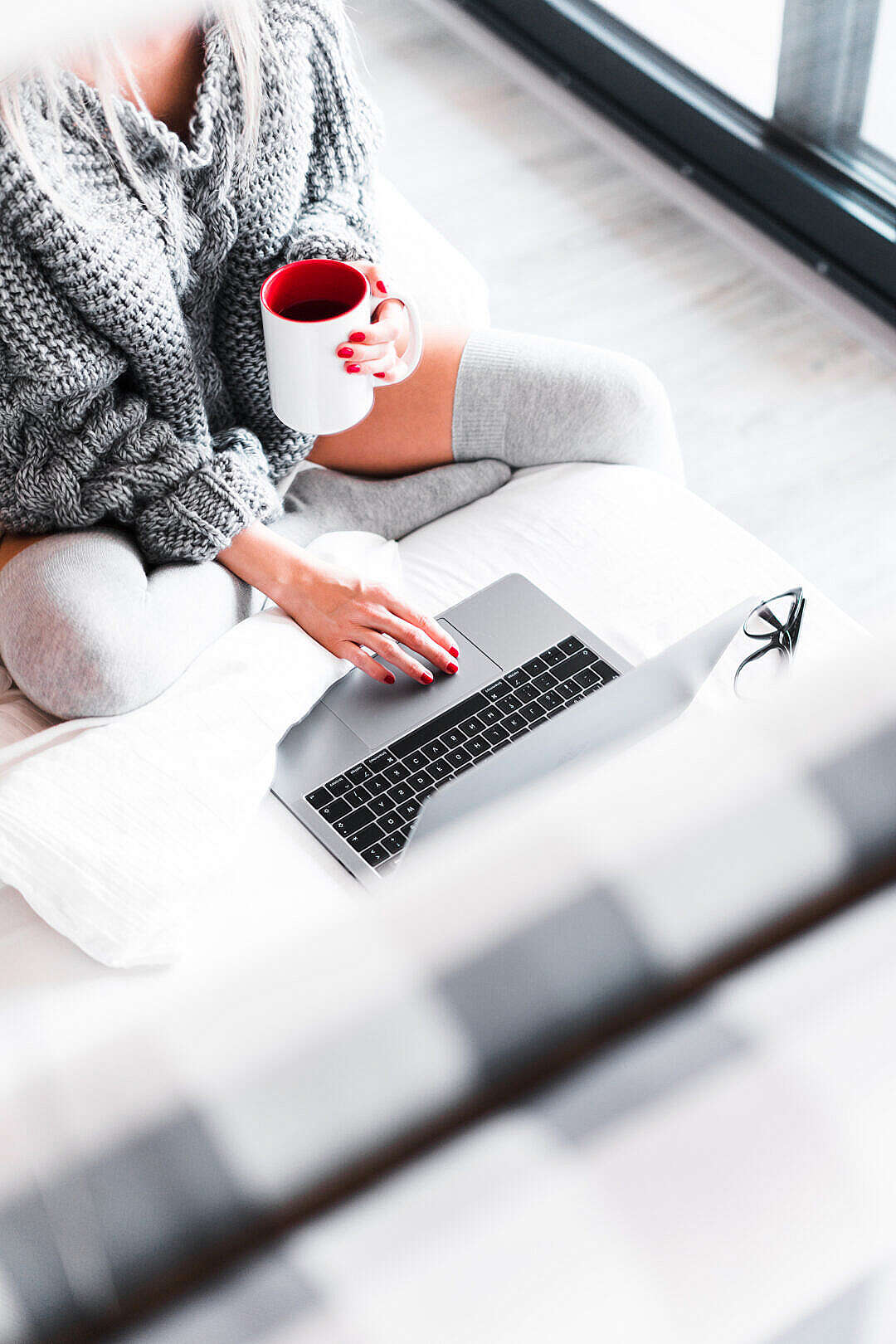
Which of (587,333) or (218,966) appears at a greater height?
(218,966)

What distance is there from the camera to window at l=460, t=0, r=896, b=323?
1.81 m

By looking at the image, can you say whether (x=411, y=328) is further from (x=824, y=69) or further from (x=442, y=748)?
(x=824, y=69)

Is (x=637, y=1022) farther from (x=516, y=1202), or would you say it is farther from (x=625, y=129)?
(x=625, y=129)

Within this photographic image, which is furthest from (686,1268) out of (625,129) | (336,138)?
(625,129)

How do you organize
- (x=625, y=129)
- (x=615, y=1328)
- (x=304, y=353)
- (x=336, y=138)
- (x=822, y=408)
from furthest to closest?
1. (x=625, y=129)
2. (x=822, y=408)
3. (x=336, y=138)
4. (x=304, y=353)
5. (x=615, y=1328)

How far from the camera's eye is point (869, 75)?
5.98 feet

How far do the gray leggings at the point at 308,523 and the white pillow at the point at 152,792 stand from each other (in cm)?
3

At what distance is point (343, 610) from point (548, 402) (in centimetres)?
31

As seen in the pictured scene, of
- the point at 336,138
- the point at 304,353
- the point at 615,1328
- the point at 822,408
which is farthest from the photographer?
the point at 822,408

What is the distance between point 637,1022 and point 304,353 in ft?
3.07

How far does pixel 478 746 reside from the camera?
105 centimetres

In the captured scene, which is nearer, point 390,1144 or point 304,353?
point 390,1144

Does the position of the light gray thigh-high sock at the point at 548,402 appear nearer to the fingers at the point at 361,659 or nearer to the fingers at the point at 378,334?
the fingers at the point at 378,334

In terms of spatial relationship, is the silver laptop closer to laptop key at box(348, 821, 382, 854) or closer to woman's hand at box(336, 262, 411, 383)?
laptop key at box(348, 821, 382, 854)
